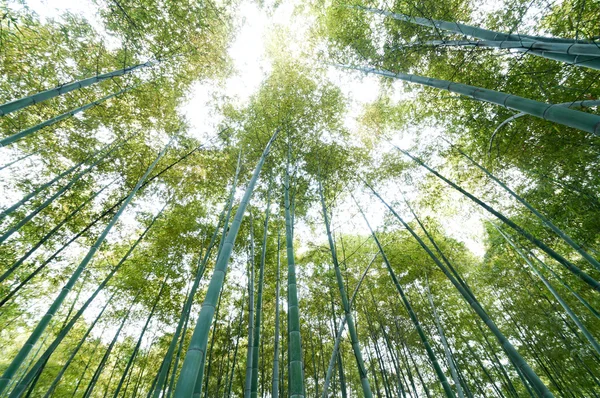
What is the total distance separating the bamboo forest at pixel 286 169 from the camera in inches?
145

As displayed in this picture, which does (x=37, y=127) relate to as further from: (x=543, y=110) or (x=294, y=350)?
(x=543, y=110)

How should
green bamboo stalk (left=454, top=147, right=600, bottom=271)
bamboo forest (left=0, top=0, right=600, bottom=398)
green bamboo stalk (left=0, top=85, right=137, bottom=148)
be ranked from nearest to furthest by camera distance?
1. green bamboo stalk (left=0, top=85, right=137, bottom=148)
2. green bamboo stalk (left=454, top=147, right=600, bottom=271)
3. bamboo forest (left=0, top=0, right=600, bottom=398)

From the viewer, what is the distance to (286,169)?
3.52 metres

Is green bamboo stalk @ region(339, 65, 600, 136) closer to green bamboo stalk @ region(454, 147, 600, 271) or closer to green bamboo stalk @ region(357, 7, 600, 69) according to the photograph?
green bamboo stalk @ region(357, 7, 600, 69)

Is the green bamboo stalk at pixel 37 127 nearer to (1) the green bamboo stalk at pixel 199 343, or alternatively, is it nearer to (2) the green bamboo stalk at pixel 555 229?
(1) the green bamboo stalk at pixel 199 343

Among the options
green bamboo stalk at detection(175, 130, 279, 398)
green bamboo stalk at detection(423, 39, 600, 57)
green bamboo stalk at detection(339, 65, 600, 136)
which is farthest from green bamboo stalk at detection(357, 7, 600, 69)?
green bamboo stalk at detection(175, 130, 279, 398)

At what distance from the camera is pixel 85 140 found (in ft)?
16.7

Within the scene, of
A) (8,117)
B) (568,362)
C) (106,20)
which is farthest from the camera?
(568,362)

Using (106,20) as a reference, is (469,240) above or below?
below

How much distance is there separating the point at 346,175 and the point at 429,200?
198 centimetres

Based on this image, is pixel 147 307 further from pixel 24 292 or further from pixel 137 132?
pixel 137 132

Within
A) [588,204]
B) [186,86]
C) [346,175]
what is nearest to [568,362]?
[588,204]

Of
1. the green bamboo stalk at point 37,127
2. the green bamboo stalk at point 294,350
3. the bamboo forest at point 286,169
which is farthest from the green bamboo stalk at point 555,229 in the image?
the green bamboo stalk at point 37,127

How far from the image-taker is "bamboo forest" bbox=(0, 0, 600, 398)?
145 inches
